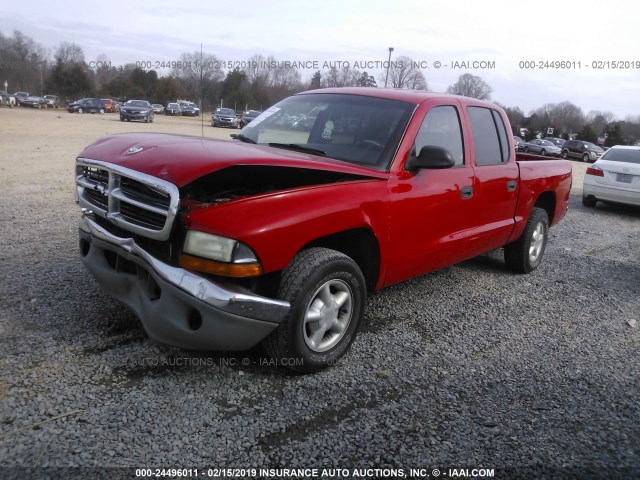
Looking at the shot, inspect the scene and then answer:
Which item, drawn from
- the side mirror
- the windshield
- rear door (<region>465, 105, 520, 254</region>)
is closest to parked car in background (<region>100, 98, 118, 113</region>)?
the windshield

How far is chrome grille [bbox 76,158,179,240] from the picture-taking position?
281cm

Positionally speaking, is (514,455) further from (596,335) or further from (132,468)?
(596,335)

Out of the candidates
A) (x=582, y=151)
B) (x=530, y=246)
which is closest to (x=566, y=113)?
(x=582, y=151)

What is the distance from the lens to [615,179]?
1105 cm

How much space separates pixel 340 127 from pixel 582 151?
3771 centimetres

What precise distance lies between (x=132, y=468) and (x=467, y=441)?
167 cm

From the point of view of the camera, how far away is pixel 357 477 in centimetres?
239

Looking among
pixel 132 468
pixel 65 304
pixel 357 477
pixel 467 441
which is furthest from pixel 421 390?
pixel 65 304

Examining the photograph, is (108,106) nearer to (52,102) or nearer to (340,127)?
(52,102)

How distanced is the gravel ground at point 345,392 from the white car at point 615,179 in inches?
273

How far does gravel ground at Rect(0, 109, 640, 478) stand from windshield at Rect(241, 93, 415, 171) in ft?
4.55

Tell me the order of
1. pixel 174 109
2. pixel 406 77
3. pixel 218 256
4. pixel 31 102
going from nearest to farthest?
pixel 218 256 → pixel 406 77 → pixel 174 109 → pixel 31 102

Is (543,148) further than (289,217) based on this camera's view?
Yes

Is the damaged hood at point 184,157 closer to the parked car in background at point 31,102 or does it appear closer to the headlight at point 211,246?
the headlight at point 211,246
